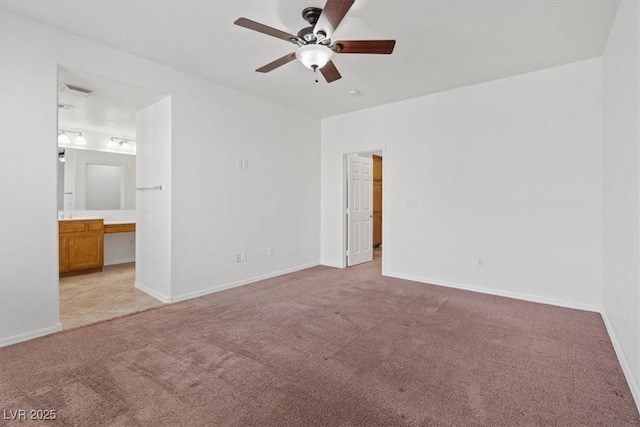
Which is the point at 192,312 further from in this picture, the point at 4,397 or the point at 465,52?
the point at 465,52

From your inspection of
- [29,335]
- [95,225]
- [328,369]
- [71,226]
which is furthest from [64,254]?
[328,369]

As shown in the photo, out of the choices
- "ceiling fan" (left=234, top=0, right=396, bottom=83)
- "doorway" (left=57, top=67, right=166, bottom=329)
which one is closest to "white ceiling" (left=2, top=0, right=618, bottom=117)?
"ceiling fan" (left=234, top=0, right=396, bottom=83)

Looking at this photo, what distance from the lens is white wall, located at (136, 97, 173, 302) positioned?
375 cm

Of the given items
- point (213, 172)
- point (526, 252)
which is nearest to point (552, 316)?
point (526, 252)

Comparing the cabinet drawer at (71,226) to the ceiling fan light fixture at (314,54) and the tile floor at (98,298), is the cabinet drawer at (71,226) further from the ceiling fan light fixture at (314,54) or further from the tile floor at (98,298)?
the ceiling fan light fixture at (314,54)

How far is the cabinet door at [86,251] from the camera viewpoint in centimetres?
498

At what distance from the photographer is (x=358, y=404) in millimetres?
1856

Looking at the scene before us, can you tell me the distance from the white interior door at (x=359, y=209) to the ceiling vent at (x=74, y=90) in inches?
155

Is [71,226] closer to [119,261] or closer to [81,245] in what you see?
[81,245]

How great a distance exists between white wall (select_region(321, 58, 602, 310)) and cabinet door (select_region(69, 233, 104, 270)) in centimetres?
486

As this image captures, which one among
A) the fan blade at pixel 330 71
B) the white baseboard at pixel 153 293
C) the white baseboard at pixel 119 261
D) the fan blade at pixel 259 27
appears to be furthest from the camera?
the white baseboard at pixel 119 261

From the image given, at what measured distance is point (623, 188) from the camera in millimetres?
2318

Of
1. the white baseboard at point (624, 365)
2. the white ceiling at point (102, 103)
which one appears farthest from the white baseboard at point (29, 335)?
the white baseboard at point (624, 365)

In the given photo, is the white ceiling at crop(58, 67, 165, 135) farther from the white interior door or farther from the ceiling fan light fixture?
the white interior door
